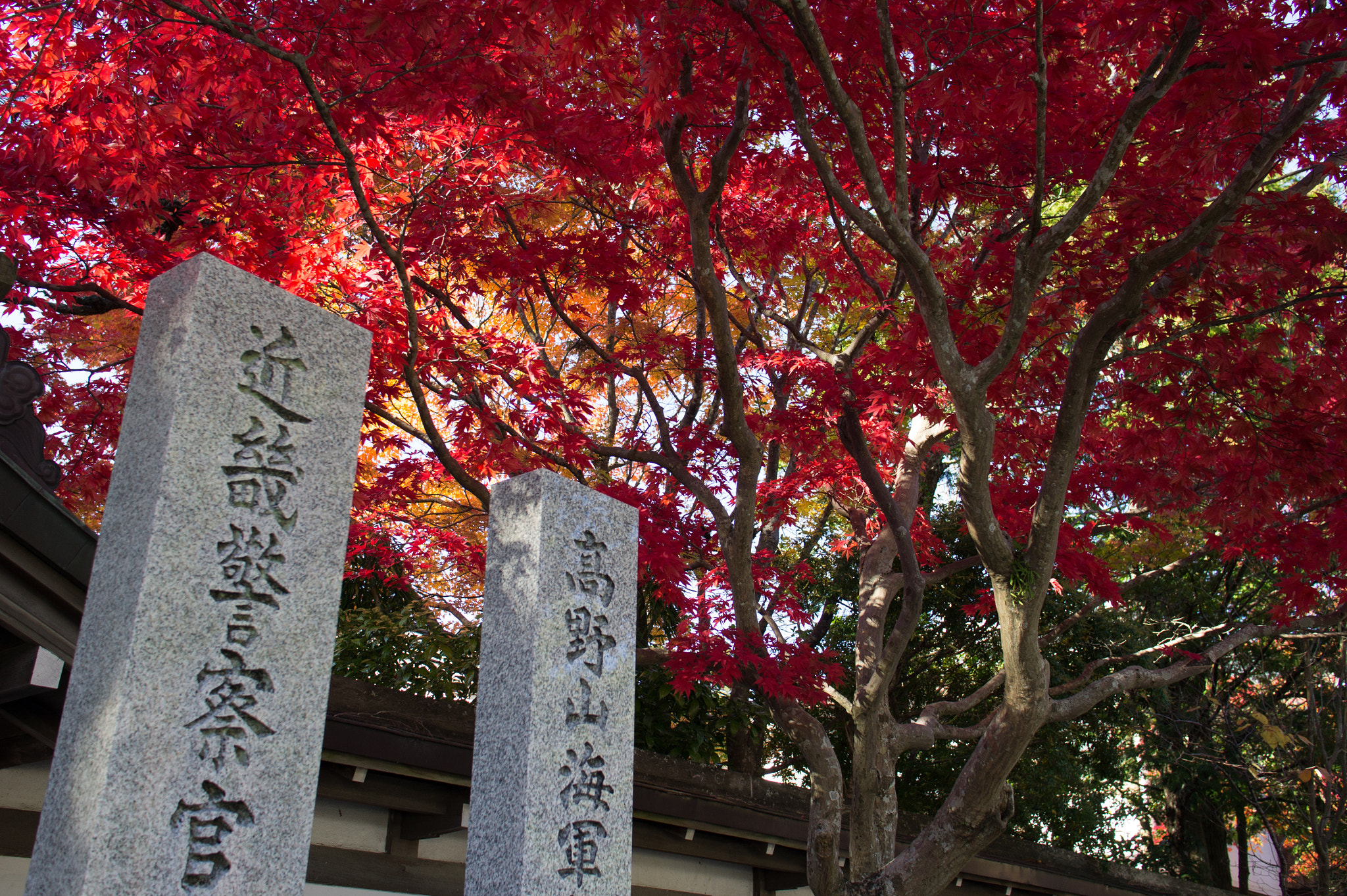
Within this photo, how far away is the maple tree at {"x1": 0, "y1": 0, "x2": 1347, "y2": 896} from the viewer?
18.9ft

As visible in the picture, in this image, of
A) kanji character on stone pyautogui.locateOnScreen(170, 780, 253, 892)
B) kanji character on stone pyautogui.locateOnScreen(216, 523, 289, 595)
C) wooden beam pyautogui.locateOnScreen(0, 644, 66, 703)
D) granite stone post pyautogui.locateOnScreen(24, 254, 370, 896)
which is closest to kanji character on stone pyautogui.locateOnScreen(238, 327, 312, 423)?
granite stone post pyautogui.locateOnScreen(24, 254, 370, 896)

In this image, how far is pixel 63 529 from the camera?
3.99 meters

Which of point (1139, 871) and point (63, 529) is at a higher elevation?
point (63, 529)

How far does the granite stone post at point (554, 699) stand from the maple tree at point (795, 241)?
1.78 metres

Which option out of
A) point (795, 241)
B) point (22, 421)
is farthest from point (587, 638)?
point (795, 241)

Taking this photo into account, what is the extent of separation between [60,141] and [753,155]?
5.05m

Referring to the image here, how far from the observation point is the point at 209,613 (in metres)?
3.11

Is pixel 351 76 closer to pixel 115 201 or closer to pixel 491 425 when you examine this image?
pixel 115 201

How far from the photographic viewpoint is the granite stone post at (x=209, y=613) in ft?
9.34

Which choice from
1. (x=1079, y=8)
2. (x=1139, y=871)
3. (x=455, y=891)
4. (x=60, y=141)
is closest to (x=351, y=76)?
(x=60, y=141)

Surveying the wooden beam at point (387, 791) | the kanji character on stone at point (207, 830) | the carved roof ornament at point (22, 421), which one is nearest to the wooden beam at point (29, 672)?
the carved roof ornament at point (22, 421)

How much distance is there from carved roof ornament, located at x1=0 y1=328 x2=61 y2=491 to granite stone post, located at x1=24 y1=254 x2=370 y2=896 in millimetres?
1091

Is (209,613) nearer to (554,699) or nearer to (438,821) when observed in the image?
(554,699)

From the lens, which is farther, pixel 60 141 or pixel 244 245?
pixel 244 245
